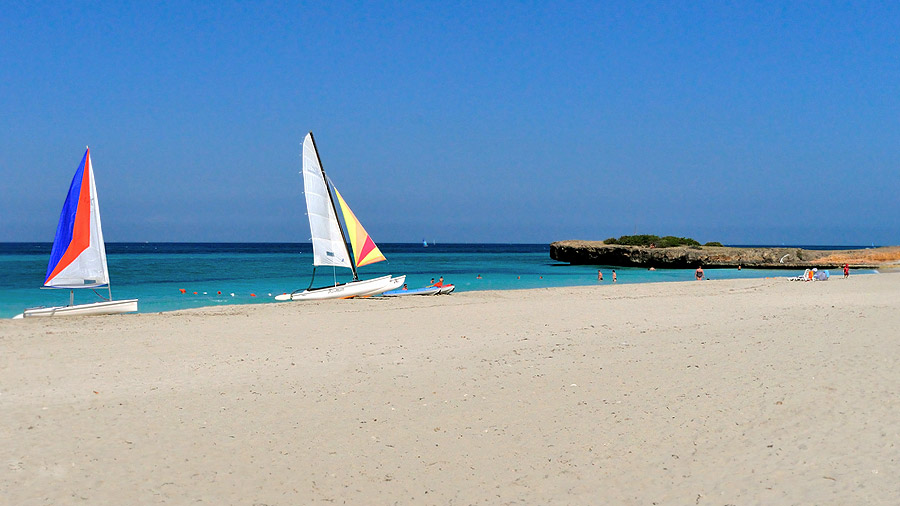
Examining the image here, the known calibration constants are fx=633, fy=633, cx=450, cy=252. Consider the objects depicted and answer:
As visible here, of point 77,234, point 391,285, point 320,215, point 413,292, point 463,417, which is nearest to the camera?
point 463,417

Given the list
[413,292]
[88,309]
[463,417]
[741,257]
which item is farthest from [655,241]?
[463,417]

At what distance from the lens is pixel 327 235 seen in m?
27.0

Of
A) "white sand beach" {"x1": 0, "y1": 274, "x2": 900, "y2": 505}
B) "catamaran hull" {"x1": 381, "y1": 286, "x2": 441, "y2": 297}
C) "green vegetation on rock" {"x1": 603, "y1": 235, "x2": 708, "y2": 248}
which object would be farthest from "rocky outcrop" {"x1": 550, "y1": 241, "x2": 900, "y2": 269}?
"white sand beach" {"x1": 0, "y1": 274, "x2": 900, "y2": 505}

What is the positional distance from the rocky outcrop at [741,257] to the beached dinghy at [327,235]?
43.5 m

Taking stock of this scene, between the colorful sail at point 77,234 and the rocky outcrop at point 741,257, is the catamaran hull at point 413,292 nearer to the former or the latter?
the colorful sail at point 77,234

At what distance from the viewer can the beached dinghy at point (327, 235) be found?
26.3 m

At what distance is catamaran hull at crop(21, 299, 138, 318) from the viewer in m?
19.6

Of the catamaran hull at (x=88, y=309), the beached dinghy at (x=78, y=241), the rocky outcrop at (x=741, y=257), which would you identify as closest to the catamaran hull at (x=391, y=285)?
the catamaran hull at (x=88, y=309)

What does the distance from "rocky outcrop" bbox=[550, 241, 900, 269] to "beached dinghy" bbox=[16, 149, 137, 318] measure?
176 feet

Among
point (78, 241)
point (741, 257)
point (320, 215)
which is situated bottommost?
point (741, 257)

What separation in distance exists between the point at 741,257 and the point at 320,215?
1966 inches

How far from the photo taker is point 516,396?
8.18m

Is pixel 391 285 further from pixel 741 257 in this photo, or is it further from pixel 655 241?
pixel 655 241

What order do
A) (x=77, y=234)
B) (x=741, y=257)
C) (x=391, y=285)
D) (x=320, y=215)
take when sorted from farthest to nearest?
(x=741, y=257) < (x=391, y=285) < (x=320, y=215) < (x=77, y=234)
